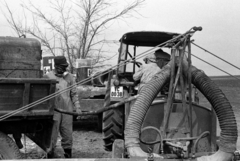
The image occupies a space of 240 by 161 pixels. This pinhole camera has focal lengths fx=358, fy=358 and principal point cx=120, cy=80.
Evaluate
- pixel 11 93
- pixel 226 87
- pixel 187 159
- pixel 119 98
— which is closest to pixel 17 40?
pixel 11 93

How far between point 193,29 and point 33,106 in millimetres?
2282

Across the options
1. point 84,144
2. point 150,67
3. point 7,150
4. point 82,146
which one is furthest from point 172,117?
point 84,144

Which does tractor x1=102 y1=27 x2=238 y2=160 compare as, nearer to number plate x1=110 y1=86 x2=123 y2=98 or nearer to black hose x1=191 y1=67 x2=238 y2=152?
black hose x1=191 y1=67 x2=238 y2=152

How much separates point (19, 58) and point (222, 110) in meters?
2.92

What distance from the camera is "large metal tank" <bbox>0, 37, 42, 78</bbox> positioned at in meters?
5.06

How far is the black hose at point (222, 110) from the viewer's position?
12.1 ft

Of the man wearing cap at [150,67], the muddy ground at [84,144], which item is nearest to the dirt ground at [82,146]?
the muddy ground at [84,144]

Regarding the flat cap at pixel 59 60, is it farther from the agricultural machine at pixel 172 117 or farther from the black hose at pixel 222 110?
the black hose at pixel 222 110

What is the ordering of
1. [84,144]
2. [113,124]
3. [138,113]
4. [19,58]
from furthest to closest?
[84,144], [113,124], [19,58], [138,113]

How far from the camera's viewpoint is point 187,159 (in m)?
3.61

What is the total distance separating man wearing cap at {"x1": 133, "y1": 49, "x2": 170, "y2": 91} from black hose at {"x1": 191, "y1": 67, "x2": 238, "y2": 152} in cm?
134

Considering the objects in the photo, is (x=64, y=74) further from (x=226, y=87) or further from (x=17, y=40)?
(x=226, y=87)

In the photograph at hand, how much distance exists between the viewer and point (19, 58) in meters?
5.11

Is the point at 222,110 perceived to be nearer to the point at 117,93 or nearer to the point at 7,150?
the point at 7,150
